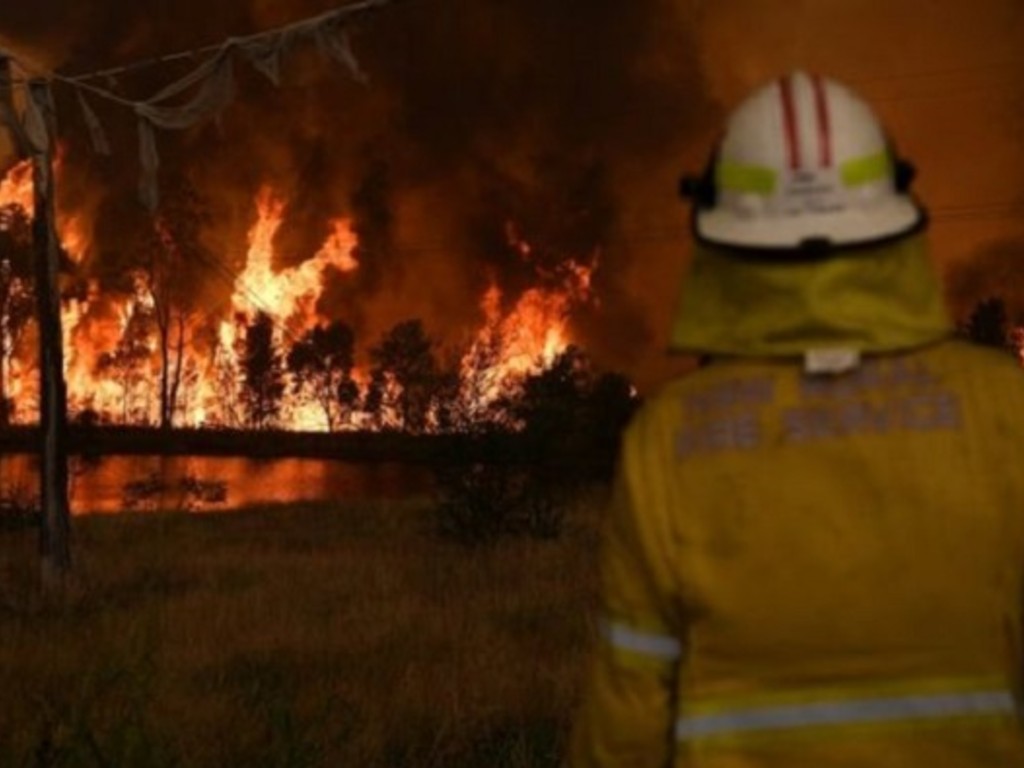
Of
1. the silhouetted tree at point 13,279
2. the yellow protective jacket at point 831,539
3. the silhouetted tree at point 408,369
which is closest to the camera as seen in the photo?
the yellow protective jacket at point 831,539

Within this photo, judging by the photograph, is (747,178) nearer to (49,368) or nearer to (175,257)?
(49,368)

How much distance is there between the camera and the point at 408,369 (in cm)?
4475

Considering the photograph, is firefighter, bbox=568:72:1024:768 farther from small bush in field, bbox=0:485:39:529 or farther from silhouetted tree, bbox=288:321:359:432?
silhouetted tree, bbox=288:321:359:432

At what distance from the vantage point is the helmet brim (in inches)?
71.2

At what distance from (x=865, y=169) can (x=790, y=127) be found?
106 millimetres

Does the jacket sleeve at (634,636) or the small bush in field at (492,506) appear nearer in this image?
the jacket sleeve at (634,636)

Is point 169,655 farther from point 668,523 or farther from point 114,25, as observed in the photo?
point 114,25

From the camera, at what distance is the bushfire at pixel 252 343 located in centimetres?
4581

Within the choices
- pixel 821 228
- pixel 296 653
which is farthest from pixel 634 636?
pixel 296 653

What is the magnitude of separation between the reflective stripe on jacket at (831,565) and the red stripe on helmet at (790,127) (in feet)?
0.82

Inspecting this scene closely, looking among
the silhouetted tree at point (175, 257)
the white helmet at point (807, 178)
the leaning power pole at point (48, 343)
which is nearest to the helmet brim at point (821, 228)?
the white helmet at point (807, 178)

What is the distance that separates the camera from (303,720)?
6309 mm

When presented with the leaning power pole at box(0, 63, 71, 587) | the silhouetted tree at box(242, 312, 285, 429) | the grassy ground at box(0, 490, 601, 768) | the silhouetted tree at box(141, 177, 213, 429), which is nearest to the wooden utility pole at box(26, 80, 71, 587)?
the leaning power pole at box(0, 63, 71, 587)

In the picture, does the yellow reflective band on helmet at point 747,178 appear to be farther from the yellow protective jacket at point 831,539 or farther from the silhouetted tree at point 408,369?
the silhouetted tree at point 408,369
